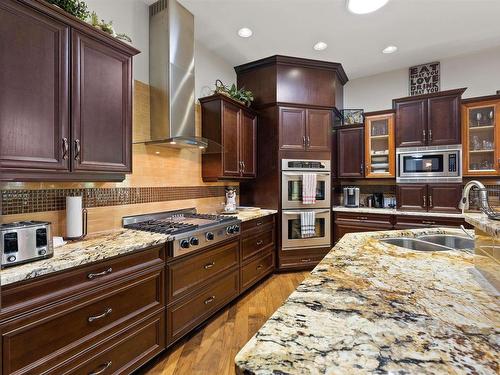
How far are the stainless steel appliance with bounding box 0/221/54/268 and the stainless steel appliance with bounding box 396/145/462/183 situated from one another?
3.84 meters

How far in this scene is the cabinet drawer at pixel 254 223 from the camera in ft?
8.96

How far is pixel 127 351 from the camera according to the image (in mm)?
1550

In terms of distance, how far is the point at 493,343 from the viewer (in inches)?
22.7

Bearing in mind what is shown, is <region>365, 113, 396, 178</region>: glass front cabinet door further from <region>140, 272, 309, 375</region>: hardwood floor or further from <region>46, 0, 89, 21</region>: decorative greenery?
<region>46, 0, 89, 21</region>: decorative greenery

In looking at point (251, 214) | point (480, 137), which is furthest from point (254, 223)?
point (480, 137)

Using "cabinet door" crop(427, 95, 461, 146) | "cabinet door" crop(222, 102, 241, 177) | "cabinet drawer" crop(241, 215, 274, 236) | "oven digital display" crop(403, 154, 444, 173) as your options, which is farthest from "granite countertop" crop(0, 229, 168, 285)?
"cabinet door" crop(427, 95, 461, 146)

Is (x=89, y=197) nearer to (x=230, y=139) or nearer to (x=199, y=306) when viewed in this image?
(x=199, y=306)

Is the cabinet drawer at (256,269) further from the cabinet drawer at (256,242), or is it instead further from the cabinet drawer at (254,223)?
the cabinet drawer at (254,223)

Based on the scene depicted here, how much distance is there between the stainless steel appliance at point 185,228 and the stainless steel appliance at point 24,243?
70cm

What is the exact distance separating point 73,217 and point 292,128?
2709mm

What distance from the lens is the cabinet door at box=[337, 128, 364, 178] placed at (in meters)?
3.86

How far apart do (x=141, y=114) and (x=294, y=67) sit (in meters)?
2.20

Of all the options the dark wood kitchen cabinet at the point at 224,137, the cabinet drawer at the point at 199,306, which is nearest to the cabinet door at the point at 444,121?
the dark wood kitchen cabinet at the point at 224,137

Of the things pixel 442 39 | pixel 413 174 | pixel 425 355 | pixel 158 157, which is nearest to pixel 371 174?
pixel 413 174
